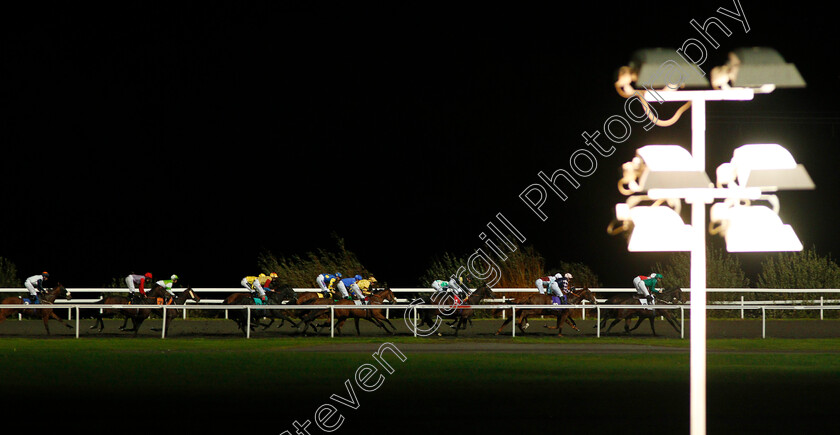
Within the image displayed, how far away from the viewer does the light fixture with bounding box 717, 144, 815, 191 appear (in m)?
4.85

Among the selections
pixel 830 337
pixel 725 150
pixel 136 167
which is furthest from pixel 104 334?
pixel 725 150

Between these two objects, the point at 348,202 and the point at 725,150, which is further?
the point at 348,202

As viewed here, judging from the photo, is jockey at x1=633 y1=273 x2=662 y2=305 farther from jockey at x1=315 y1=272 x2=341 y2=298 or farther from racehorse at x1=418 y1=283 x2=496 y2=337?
jockey at x1=315 y1=272 x2=341 y2=298

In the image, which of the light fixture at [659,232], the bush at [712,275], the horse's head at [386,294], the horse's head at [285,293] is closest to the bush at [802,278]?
the bush at [712,275]

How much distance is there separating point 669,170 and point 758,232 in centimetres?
48

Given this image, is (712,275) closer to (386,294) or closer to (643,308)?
(643,308)

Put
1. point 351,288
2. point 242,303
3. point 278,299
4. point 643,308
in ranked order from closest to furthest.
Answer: point 643,308, point 242,303, point 278,299, point 351,288

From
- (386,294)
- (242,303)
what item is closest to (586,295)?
(386,294)

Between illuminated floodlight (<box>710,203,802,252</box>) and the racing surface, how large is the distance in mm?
13252

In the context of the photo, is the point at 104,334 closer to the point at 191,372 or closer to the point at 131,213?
the point at 191,372

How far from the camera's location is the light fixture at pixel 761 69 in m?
4.84

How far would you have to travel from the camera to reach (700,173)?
4.88 meters

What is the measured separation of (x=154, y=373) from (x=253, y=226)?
20.7 m

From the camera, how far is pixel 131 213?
32.1m
